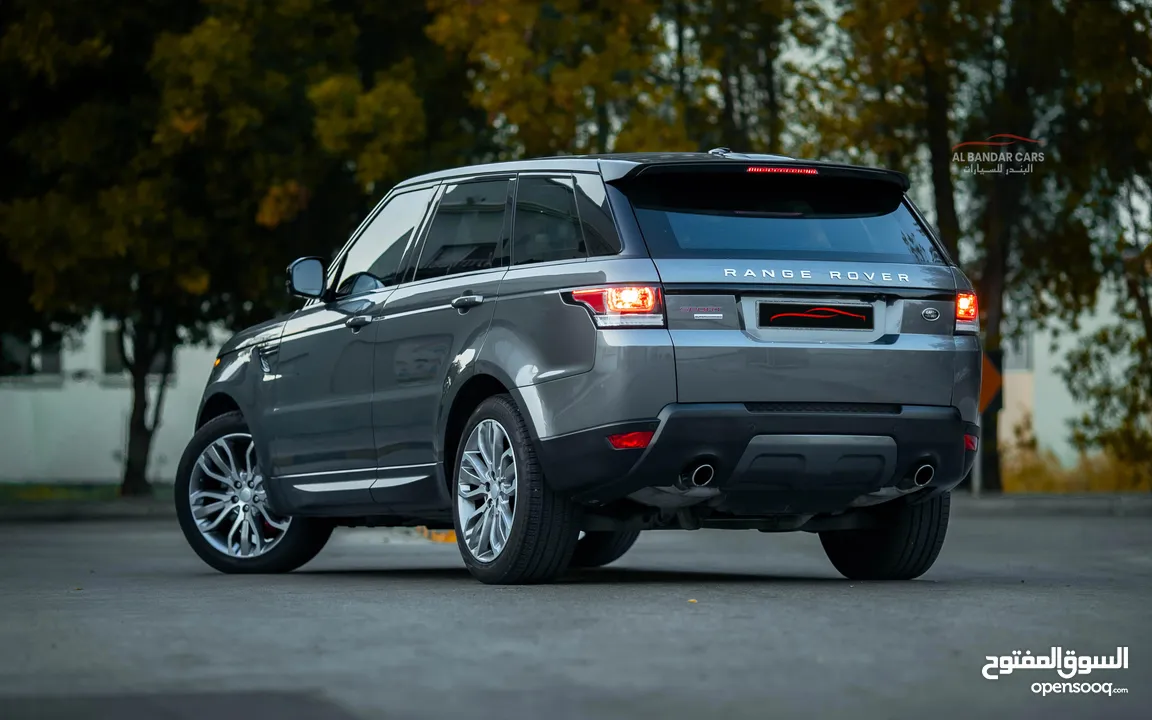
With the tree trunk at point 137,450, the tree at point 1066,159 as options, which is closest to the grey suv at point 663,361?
the tree at point 1066,159

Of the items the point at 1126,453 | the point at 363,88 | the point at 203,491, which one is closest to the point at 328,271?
the point at 203,491

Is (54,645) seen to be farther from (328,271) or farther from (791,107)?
(791,107)

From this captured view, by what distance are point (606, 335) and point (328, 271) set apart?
2895 mm

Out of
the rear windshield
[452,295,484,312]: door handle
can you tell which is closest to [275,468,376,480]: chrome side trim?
[452,295,484,312]: door handle

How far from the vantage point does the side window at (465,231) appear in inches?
414

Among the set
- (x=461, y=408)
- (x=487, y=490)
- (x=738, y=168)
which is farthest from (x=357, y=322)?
(x=738, y=168)

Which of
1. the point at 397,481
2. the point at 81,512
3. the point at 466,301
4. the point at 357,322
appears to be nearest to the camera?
the point at 466,301

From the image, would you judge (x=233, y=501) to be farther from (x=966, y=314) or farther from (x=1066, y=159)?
(x=1066, y=159)

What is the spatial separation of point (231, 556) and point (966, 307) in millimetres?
4571

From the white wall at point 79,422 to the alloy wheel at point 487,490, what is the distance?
102 ft

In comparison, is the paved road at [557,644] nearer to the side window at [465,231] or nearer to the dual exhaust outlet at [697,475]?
the dual exhaust outlet at [697,475]

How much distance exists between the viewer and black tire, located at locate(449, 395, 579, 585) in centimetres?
977

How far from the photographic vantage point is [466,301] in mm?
10242

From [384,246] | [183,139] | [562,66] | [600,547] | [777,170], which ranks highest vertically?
[562,66]
